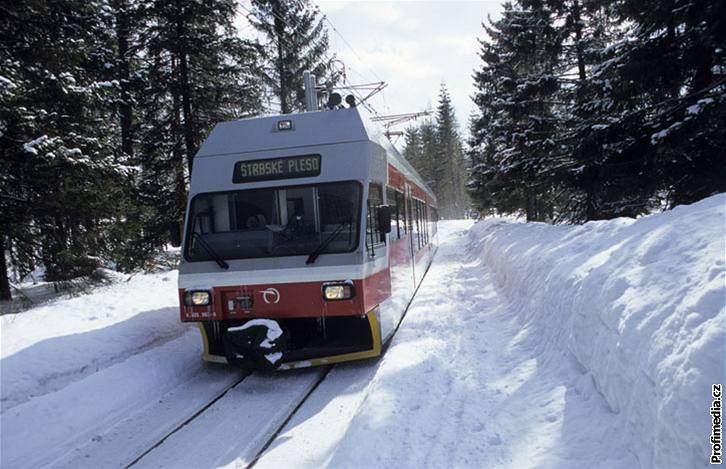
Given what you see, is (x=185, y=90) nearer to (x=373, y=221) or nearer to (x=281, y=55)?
(x=281, y=55)

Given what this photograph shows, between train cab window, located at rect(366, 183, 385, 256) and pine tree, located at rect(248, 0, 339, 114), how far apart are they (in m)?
15.9

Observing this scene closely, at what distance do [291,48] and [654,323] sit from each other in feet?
76.2

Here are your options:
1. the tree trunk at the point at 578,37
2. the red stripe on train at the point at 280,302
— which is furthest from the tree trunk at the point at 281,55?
the red stripe on train at the point at 280,302

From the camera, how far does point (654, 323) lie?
3.12 m

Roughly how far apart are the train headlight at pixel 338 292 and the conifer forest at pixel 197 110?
3.60 m

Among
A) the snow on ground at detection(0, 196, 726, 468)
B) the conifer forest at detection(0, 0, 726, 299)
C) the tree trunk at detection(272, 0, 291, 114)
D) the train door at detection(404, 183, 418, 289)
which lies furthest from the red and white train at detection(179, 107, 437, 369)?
the tree trunk at detection(272, 0, 291, 114)

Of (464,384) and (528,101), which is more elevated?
(528,101)

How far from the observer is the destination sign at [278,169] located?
6.21 m

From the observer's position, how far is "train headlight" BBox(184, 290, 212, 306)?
19.5 ft

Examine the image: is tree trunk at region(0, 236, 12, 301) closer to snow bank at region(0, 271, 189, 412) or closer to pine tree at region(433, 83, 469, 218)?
snow bank at region(0, 271, 189, 412)

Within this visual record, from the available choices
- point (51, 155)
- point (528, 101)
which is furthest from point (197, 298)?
point (528, 101)

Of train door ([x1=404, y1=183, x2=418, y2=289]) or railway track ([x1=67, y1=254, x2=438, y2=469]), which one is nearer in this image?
railway track ([x1=67, y1=254, x2=438, y2=469])

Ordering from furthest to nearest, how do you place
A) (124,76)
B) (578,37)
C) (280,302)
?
(124,76) < (578,37) < (280,302)

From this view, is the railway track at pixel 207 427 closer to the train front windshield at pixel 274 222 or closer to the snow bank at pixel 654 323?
the train front windshield at pixel 274 222
